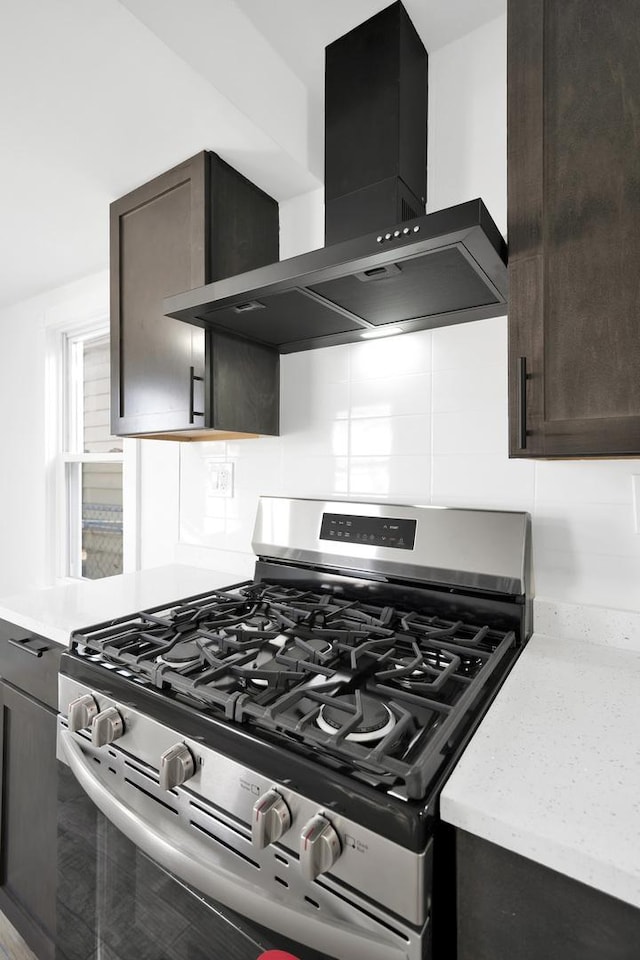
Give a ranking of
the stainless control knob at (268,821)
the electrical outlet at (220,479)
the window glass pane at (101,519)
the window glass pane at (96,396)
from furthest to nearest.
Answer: the window glass pane at (96,396) → the window glass pane at (101,519) → the electrical outlet at (220,479) → the stainless control knob at (268,821)

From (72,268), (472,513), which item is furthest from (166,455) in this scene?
(472,513)

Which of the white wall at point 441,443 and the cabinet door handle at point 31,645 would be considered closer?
the white wall at point 441,443

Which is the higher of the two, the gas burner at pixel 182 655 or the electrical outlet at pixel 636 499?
the electrical outlet at pixel 636 499

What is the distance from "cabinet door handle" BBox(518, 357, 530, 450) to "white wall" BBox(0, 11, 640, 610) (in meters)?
0.32

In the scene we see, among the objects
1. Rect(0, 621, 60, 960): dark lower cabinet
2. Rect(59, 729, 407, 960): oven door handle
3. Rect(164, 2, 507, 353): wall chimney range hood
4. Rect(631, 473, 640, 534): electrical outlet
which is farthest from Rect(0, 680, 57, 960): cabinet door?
Rect(631, 473, 640, 534): electrical outlet

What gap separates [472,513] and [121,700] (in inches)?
34.4

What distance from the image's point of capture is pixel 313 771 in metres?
0.66

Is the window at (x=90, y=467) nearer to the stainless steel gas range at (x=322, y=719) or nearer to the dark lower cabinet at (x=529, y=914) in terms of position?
the stainless steel gas range at (x=322, y=719)

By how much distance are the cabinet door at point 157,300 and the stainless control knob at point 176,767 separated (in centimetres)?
87

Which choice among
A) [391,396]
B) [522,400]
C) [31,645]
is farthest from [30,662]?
[522,400]

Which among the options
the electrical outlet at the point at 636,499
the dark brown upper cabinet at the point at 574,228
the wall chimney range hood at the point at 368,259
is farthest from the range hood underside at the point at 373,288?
the electrical outlet at the point at 636,499

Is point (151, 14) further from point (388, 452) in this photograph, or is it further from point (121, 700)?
point (121, 700)

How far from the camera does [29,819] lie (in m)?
1.29

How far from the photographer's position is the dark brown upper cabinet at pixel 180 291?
142cm
